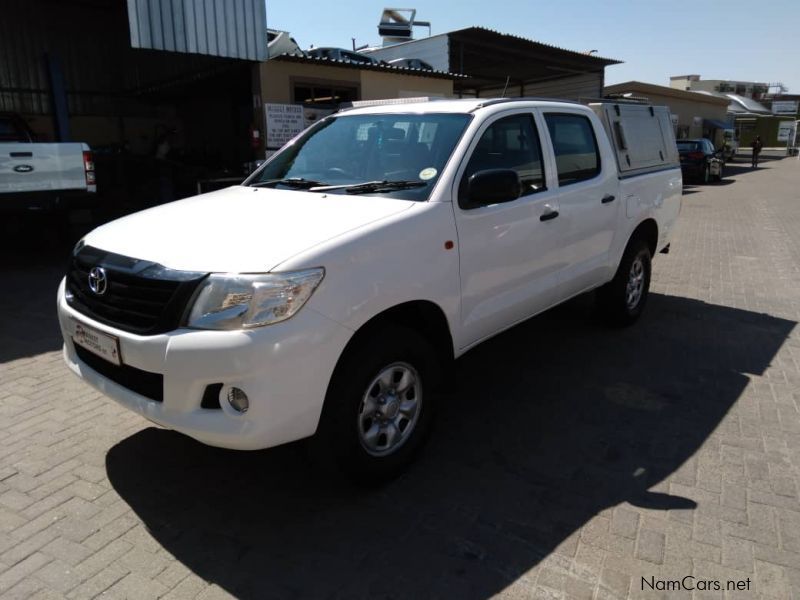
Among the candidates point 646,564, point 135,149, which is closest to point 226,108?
point 135,149

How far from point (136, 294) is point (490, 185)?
187 centimetres

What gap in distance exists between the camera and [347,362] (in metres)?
2.79

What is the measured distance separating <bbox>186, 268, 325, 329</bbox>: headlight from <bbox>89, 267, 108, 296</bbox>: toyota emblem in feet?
2.04

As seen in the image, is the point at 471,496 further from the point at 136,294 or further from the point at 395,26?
the point at 395,26

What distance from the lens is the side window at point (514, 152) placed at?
11.9ft

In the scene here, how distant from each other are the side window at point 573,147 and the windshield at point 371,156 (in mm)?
1032

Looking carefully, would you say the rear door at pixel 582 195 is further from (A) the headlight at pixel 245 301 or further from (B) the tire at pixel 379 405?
(A) the headlight at pixel 245 301

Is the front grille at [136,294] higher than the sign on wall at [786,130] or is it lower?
lower

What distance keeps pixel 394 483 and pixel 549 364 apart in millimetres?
2121

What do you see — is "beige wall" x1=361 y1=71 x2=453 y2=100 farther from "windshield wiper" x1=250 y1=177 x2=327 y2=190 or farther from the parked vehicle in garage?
"windshield wiper" x1=250 y1=177 x2=327 y2=190

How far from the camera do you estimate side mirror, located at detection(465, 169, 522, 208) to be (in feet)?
10.8

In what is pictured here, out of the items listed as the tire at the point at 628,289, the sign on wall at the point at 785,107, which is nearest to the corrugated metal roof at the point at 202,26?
the tire at the point at 628,289
